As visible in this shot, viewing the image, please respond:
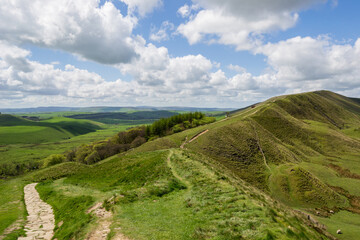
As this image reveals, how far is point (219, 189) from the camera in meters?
23.6

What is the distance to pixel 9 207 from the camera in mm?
27859

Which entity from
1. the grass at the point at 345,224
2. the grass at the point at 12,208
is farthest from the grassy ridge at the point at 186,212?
the grass at the point at 345,224

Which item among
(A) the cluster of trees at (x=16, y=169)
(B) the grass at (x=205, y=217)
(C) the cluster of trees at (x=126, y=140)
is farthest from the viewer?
(A) the cluster of trees at (x=16, y=169)

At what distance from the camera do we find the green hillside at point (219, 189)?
52.6 feet

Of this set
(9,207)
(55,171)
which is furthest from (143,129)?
(9,207)

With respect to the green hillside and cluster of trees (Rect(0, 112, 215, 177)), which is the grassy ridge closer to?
the green hillside

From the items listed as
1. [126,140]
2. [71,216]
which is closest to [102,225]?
[71,216]

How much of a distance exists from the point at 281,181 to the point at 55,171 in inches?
2694

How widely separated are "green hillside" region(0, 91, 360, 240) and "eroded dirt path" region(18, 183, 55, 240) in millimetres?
962

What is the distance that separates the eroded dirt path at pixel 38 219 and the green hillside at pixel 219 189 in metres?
0.96

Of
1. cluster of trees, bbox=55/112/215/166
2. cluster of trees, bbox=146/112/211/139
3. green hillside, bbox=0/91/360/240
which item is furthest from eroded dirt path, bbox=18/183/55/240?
cluster of trees, bbox=146/112/211/139

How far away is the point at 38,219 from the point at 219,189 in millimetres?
23231

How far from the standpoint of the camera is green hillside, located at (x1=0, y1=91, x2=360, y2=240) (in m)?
16.0

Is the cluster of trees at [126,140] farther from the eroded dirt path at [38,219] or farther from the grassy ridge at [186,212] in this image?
the grassy ridge at [186,212]
